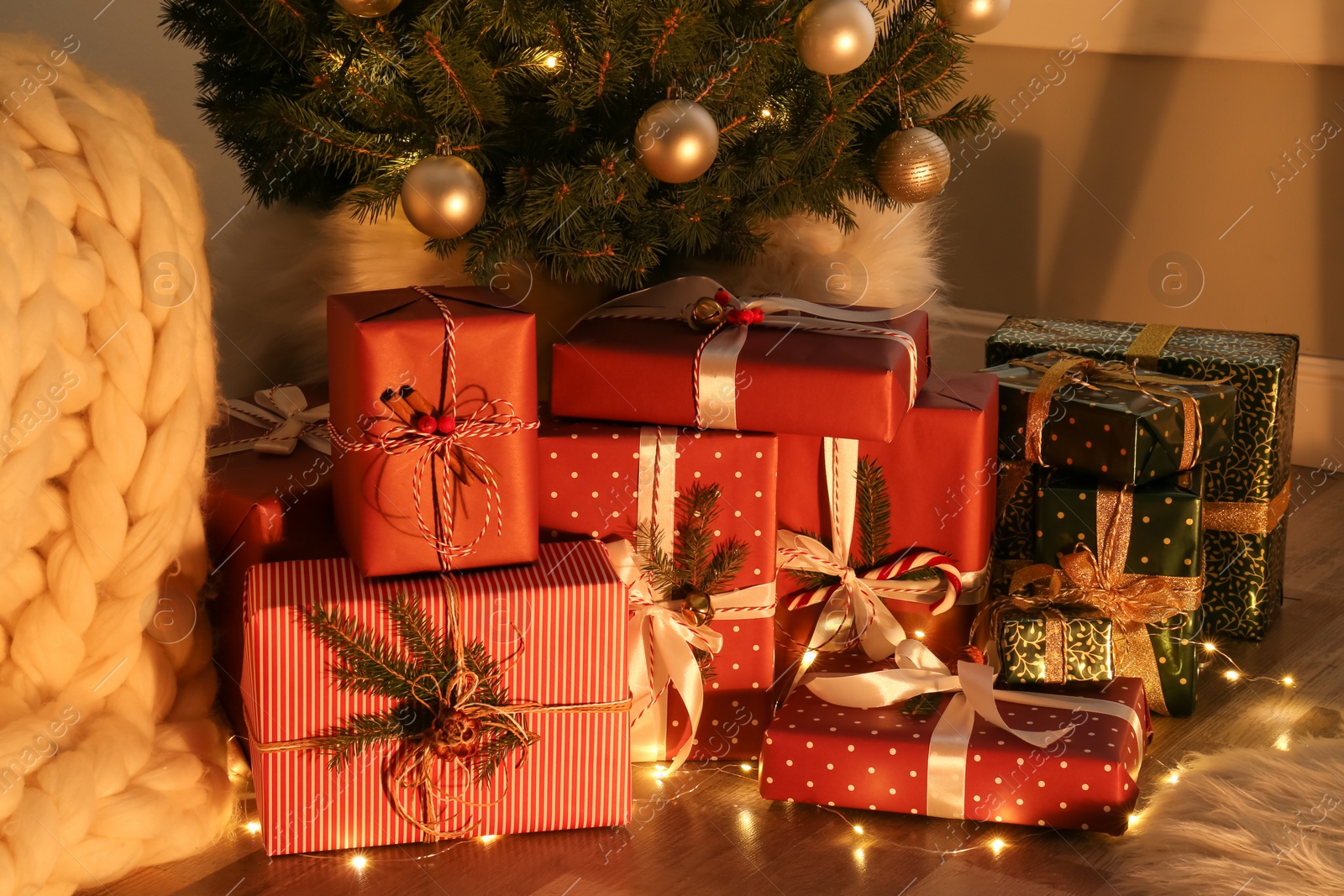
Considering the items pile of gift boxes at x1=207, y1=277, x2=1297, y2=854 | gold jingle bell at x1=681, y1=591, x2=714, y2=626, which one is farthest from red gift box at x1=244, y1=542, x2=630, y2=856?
gold jingle bell at x1=681, y1=591, x2=714, y2=626

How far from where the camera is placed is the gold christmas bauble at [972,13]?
1188mm

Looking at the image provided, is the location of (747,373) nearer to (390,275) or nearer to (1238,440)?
(390,275)

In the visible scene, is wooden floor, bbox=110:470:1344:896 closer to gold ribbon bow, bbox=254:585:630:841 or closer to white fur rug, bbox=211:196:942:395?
gold ribbon bow, bbox=254:585:630:841

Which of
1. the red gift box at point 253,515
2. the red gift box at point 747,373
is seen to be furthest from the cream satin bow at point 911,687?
the red gift box at point 253,515

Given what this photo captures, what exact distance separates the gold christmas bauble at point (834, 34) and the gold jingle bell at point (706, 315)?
0.22 m

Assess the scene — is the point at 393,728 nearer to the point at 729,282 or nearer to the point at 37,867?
the point at 37,867

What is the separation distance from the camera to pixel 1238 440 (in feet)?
4.44

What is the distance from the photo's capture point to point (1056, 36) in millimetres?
2072

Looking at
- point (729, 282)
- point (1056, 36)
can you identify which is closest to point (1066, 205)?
point (1056, 36)

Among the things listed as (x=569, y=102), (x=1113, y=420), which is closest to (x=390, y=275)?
(x=569, y=102)

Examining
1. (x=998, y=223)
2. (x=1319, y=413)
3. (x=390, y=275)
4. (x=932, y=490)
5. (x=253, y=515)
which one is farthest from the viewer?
(x=998, y=223)

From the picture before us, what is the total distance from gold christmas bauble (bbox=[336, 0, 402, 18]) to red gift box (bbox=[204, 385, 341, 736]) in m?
0.37

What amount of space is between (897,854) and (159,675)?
0.61m

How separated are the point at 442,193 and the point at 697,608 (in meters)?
0.41
